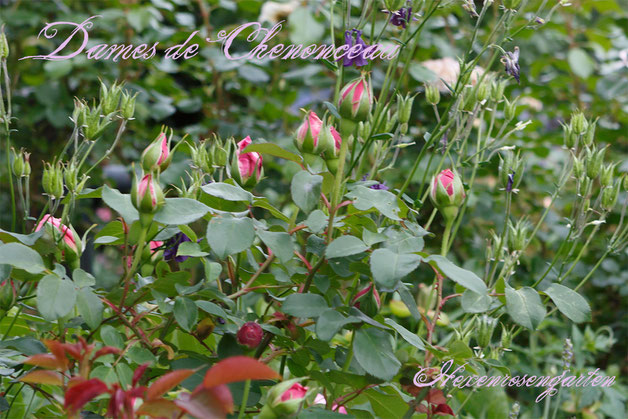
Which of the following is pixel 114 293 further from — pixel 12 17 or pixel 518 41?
pixel 518 41

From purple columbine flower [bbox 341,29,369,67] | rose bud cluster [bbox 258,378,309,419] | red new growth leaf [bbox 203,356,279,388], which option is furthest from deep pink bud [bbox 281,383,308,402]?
purple columbine flower [bbox 341,29,369,67]

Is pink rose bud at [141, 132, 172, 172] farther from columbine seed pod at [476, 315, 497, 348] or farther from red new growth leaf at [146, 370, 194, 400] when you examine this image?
columbine seed pod at [476, 315, 497, 348]

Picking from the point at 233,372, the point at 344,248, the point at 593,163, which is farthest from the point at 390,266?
the point at 593,163

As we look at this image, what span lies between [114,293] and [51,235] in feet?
0.23

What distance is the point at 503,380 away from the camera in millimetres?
724

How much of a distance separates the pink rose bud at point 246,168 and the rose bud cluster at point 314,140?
0.05 meters

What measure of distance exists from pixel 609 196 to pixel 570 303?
26cm

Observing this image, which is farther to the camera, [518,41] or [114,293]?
[518,41]

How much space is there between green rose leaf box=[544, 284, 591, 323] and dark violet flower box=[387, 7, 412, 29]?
1.00 feet

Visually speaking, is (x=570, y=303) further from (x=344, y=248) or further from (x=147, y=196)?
(x=147, y=196)

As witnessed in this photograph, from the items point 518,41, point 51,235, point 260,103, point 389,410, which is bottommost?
point 260,103

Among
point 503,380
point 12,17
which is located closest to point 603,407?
point 503,380

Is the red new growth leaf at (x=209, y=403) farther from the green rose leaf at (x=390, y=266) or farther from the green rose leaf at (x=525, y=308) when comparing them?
the green rose leaf at (x=525, y=308)

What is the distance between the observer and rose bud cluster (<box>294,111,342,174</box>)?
555 mm
